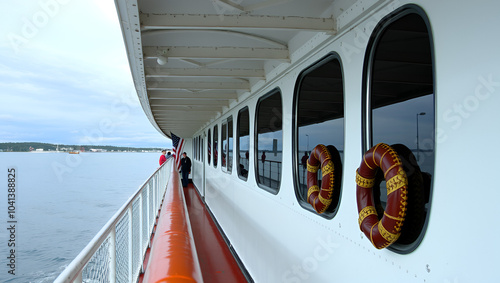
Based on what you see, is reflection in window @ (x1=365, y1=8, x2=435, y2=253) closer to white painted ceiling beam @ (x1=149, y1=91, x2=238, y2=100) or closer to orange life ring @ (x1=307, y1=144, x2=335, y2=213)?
orange life ring @ (x1=307, y1=144, x2=335, y2=213)

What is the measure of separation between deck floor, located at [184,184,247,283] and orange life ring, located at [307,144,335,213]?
8.29 feet

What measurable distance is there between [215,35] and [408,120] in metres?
1.69

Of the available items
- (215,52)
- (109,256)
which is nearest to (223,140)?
(215,52)

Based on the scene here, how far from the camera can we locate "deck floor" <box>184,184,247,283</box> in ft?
14.1

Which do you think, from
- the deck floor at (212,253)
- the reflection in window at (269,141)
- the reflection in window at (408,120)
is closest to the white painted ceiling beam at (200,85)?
the reflection in window at (269,141)

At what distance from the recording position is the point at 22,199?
1236cm

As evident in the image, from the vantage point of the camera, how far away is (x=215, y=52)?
2.86m

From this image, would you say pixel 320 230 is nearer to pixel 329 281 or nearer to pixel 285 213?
pixel 329 281

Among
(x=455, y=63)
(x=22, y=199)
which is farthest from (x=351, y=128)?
(x=22, y=199)

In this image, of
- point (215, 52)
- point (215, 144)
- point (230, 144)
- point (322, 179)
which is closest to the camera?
point (322, 179)

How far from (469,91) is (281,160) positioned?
217cm

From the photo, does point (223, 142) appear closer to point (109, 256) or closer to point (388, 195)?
point (109, 256)

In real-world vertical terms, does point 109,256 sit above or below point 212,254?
above

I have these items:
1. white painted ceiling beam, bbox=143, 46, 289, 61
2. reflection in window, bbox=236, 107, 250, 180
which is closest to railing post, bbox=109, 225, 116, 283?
white painted ceiling beam, bbox=143, 46, 289, 61
